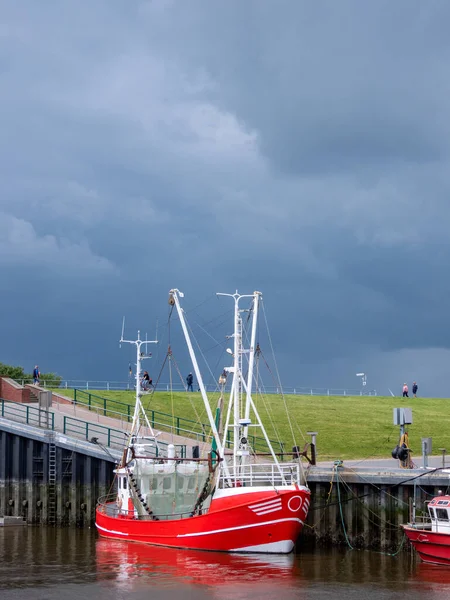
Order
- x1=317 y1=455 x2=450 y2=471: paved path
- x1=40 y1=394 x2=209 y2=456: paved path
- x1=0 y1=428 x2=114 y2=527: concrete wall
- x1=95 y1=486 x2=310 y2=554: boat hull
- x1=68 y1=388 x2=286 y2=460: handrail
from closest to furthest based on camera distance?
x1=95 y1=486 x2=310 y2=554: boat hull, x1=317 y1=455 x2=450 y2=471: paved path, x1=0 y1=428 x2=114 y2=527: concrete wall, x1=68 y1=388 x2=286 y2=460: handrail, x1=40 y1=394 x2=209 y2=456: paved path

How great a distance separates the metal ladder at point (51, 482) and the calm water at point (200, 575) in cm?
802

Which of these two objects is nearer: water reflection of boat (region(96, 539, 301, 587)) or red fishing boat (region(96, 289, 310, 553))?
water reflection of boat (region(96, 539, 301, 587))

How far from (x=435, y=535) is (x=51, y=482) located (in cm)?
2273

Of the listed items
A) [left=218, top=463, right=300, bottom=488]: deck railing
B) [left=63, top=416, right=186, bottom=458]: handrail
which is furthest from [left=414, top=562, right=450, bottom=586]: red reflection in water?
[left=63, top=416, right=186, bottom=458]: handrail

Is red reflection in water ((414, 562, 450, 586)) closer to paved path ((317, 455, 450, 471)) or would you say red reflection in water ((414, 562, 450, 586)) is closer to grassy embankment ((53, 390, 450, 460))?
paved path ((317, 455, 450, 471))

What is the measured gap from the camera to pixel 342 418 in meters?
71.1

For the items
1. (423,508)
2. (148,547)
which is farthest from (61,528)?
(423,508)

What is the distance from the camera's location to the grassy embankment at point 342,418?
5791 centimetres

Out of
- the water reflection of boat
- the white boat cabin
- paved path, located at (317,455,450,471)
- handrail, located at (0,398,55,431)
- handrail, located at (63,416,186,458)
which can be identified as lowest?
the water reflection of boat

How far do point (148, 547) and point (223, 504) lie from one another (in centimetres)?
476

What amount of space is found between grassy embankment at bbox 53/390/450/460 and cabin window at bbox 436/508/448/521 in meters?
18.0

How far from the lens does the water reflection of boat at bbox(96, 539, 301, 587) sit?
31672 millimetres

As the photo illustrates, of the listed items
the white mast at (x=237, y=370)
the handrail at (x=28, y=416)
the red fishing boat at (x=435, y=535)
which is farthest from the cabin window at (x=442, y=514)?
the handrail at (x=28, y=416)

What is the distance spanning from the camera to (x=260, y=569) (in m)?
33.3
